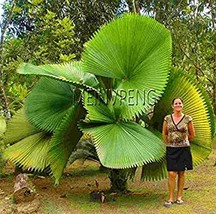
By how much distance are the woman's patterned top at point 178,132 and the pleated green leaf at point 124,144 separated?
0.49 ft

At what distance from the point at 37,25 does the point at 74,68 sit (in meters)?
3.24

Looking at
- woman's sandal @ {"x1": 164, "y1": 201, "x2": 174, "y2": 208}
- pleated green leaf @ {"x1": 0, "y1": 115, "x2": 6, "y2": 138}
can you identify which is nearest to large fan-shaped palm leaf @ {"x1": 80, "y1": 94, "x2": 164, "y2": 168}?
woman's sandal @ {"x1": 164, "y1": 201, "x2": 174, "y2": 208}

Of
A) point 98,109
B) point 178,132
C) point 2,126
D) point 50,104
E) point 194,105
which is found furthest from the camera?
point 2,126

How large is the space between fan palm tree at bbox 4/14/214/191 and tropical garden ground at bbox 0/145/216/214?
0.39 metres

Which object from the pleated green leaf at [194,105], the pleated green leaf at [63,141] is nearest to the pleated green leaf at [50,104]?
the pleated green leaf at [63,141]

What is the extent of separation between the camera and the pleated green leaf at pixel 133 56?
5105 mm

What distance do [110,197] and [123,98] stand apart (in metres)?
1.38

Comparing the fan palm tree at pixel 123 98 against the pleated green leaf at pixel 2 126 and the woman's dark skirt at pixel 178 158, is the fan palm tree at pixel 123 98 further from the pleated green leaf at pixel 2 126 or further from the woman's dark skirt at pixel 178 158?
the pleated green leaf at pixel 2 126

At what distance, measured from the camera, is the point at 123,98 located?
5207mm

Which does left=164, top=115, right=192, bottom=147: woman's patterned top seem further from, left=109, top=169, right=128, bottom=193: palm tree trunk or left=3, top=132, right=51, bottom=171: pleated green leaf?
left=3, top=132, right=51, bottom=171: pleated green leaf

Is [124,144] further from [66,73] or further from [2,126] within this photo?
[2,126]

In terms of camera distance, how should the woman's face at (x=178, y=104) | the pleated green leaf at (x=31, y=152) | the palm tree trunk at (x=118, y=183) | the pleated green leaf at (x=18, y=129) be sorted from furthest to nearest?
1. the pleated green leaf at (x=18, y=129)
2. the palm tree trunk at (x=118, y=183)
3. the pleated green leaf at (x=31, y=152)
4. the woman's face at (x=178, y=104)

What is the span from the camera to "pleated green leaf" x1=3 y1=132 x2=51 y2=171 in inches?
221

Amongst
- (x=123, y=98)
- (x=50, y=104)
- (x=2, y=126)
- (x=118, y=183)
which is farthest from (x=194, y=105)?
(x=2, y=126)
